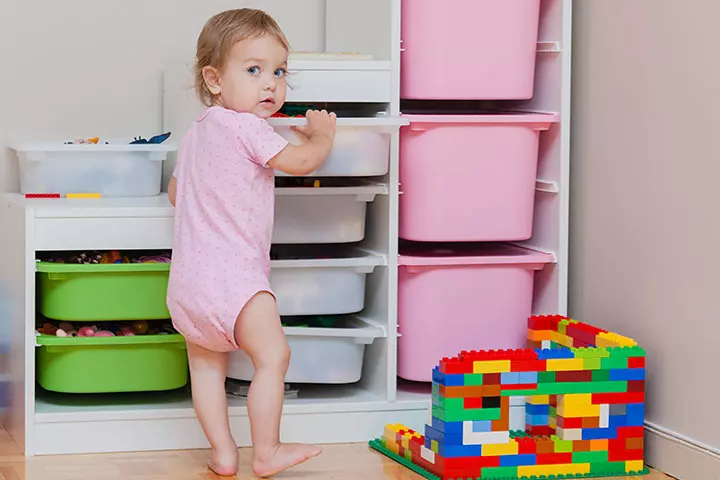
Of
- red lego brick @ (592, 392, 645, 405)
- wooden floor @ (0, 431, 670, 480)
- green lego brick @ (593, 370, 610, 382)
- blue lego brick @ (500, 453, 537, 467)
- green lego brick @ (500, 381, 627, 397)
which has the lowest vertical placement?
wooden floor @ (0, 431, 670, 480)

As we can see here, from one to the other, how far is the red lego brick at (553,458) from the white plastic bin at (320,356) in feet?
1.43

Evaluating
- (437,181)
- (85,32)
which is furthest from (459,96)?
(85,32)

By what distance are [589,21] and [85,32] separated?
114 centimetres

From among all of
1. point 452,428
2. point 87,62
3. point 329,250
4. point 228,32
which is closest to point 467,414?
point 452,428

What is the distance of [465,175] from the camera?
7.95 ft

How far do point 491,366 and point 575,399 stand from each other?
180 millimetres

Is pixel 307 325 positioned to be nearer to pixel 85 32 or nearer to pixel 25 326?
pixel 25 326

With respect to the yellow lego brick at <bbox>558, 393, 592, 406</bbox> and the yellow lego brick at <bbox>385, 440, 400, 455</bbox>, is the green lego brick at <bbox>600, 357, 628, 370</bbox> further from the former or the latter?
the yellow lego brick at <bbox>385, 440, 400, 455</bbox>

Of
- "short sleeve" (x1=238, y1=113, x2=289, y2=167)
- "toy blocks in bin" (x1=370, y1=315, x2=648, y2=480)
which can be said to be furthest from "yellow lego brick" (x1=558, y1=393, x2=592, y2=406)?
"short sleeve" (x1=238, y1=113, x2=289, y2=167)

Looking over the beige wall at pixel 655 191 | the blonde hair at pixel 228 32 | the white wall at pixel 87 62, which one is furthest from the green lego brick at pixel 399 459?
the white wall at pixel 87 62

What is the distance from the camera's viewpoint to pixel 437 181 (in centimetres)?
241

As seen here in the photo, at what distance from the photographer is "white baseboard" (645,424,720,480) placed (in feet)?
6.78

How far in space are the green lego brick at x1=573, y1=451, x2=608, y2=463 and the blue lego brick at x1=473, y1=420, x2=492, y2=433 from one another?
0.18m

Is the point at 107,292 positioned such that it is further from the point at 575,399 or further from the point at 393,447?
the point at 575,399
